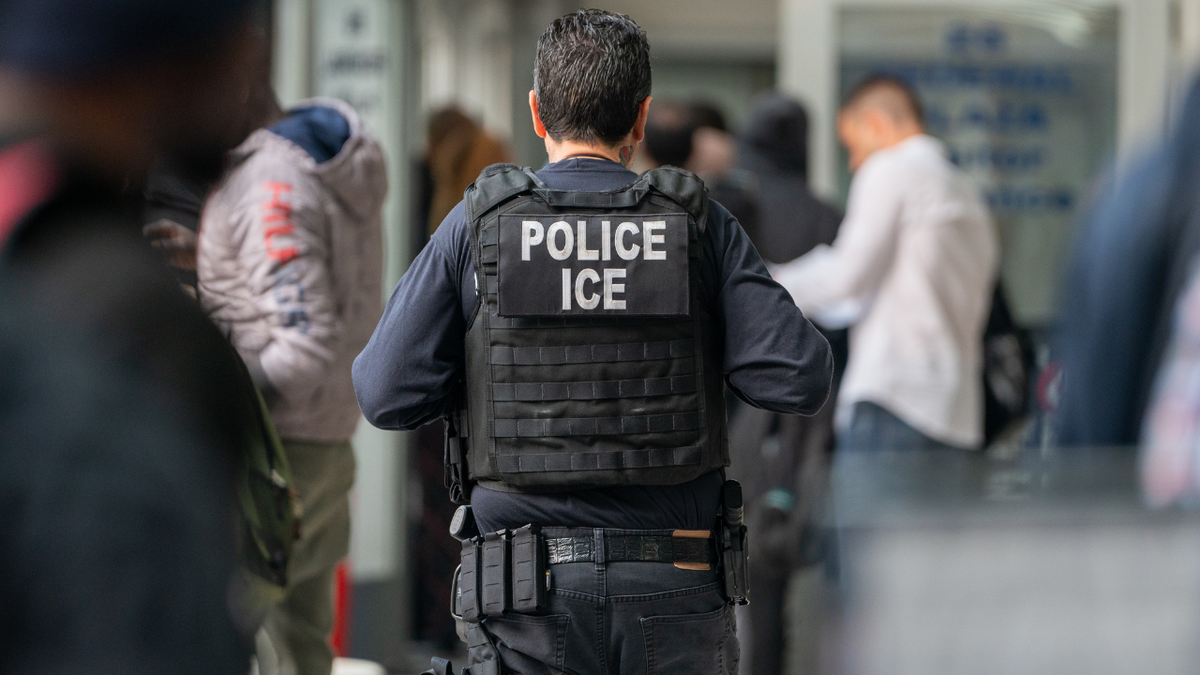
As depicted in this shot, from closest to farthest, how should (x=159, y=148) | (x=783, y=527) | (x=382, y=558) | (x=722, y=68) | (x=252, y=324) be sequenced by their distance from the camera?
(x=159, y=148) → (x=252, y=324) → (x=783, y=527) → (x=382, y=558) → (x=722, y=68)

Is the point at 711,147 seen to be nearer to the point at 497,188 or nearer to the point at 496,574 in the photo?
the point at 497,188

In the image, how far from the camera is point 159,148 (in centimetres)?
92

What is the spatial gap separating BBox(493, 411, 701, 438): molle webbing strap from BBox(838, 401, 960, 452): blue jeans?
80.5 inches

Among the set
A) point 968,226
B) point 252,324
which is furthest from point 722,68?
point 252,324

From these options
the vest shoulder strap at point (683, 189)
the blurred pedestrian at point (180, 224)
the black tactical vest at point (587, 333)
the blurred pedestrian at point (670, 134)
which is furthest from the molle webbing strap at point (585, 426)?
the blurred pedestrian at point (670, 134)

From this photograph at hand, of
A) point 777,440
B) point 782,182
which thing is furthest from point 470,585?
point 782,182

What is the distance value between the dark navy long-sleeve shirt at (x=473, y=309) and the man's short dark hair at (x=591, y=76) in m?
0.06

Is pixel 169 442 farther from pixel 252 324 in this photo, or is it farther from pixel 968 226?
pixel 968 226

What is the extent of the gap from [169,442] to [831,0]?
18.2 feet

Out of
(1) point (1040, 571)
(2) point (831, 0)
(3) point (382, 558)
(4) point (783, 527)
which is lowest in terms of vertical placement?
(3) point (382, 558)

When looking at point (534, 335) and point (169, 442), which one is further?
point (534, 335)

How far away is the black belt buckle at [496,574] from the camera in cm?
202

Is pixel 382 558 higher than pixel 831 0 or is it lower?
lower

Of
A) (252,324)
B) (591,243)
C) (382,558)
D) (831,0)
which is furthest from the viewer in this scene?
(831,0)
